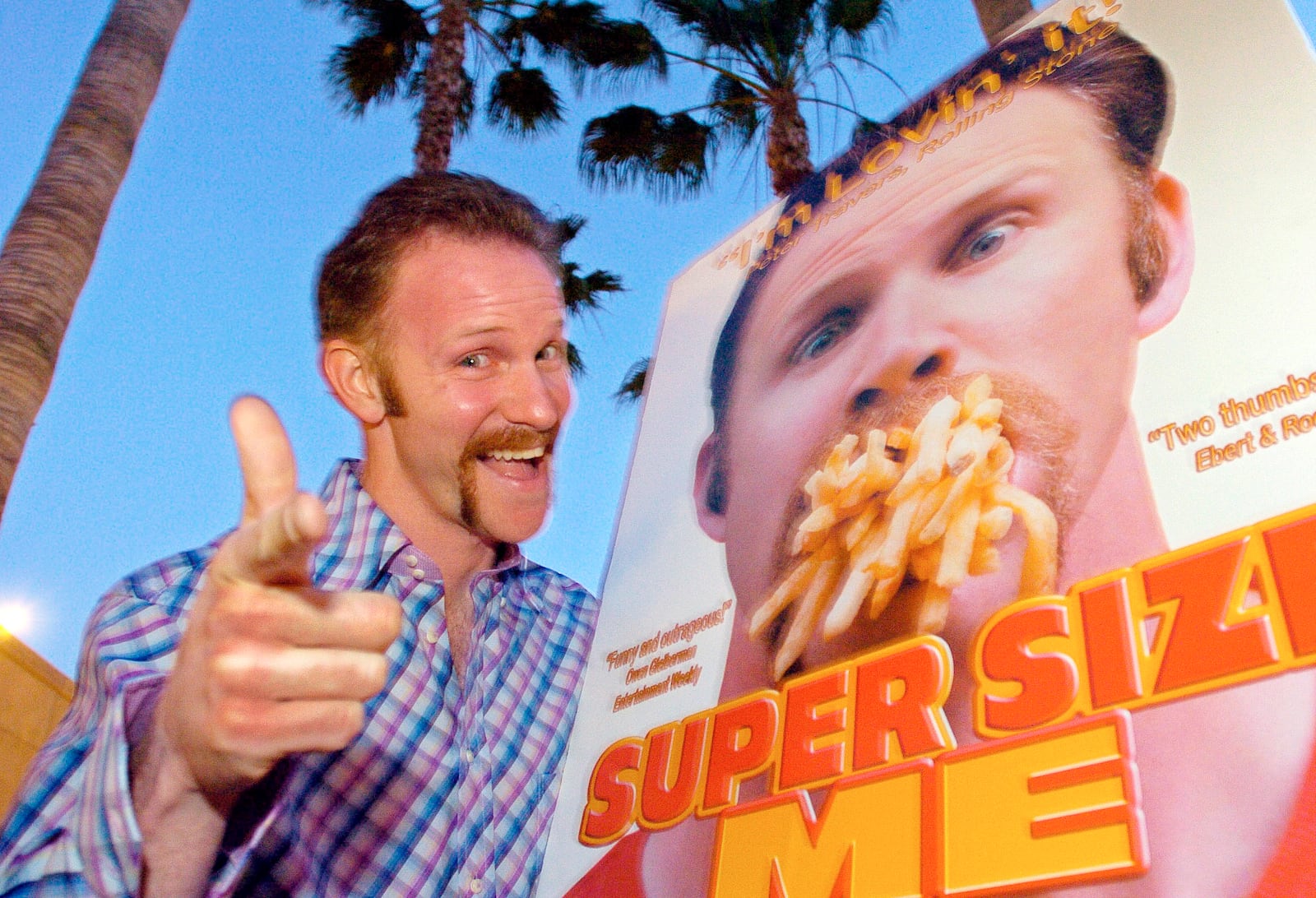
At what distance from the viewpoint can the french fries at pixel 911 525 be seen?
1.83m

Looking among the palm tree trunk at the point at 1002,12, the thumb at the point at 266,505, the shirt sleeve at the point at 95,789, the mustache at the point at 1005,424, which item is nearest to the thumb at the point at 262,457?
the thumb at the point at 266,505

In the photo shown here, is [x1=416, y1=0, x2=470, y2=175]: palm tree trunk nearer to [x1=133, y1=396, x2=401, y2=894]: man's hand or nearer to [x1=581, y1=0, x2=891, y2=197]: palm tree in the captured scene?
[x1=581, y1=0, x2=891, y2=197]: palm tree

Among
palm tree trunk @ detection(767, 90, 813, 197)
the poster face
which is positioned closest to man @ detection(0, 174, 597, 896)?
the poster face

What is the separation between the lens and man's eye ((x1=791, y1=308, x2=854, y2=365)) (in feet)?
7.88

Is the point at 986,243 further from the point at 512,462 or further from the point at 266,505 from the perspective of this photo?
the point at 266,505

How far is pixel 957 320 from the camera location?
83.2 inches

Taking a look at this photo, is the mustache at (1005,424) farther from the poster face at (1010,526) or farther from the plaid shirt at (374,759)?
the plaid shirt at (374,759)

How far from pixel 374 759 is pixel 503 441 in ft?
2.38

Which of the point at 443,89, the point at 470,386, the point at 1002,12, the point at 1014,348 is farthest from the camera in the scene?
the point at 443,89

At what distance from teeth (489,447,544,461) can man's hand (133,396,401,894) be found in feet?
4.14

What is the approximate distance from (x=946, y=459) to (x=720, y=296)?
1.11 meters

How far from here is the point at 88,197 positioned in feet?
13.5

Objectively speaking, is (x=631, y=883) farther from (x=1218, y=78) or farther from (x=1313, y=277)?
(x=1218, y=78)

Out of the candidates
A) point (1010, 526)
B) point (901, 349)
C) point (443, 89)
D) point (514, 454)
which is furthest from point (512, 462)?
point (443, 89)
